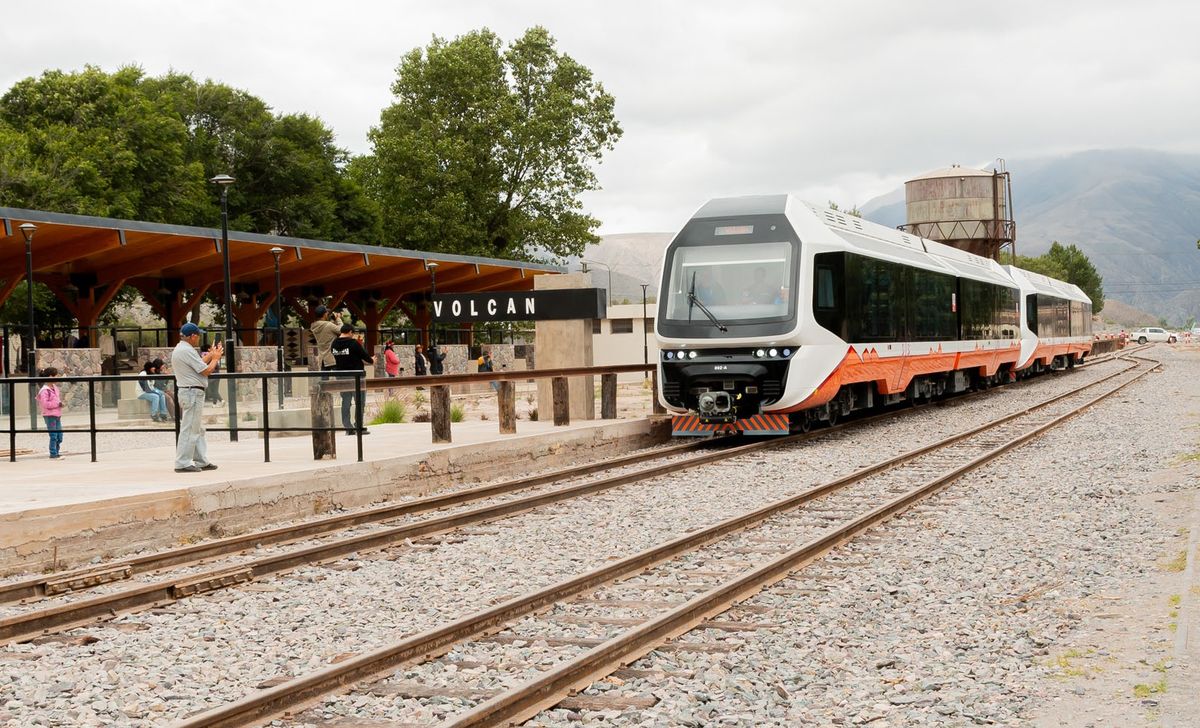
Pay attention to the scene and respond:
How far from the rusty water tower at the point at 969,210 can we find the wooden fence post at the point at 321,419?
49.5 m

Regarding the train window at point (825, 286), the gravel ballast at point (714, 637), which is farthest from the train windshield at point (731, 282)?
the gravel ballast at point (714, 637)

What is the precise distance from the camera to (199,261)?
103ft

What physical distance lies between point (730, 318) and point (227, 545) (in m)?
8.92

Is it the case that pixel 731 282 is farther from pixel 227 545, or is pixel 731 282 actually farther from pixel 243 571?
pixel 243 571

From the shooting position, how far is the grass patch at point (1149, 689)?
205 inches

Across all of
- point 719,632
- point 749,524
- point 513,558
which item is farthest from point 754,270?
point 719,632

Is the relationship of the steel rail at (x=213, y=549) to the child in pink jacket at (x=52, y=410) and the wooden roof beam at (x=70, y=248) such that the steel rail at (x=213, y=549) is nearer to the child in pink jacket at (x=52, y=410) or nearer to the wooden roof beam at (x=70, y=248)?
the child in pink jacket at (x=52, y=410)

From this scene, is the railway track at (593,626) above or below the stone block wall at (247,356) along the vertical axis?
below

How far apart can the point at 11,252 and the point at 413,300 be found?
20478mm

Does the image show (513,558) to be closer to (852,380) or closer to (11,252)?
(852,380)

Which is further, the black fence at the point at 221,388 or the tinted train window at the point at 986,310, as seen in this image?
the tinted train window at the point at 986,310

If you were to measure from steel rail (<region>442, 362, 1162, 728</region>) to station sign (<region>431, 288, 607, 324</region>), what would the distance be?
8841mm

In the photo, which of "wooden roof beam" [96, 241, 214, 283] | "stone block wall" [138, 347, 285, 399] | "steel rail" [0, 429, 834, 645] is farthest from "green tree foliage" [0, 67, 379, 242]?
"steel rail" [0, 429, 834, 645]

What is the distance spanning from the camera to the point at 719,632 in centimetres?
655
